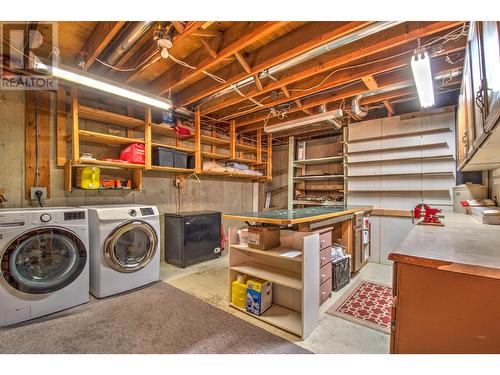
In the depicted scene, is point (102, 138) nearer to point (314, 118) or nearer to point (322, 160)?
point (314, 118)

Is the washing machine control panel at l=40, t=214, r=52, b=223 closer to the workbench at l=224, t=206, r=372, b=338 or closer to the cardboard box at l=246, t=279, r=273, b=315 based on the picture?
the workbench at l=224, t=206, r=372, b=338

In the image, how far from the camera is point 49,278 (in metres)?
2.17

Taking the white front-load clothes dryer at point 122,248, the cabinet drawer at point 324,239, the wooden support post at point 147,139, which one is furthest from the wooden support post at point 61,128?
the cabinet drawer at point 324,239

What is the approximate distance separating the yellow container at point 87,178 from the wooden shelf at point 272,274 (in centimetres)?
203

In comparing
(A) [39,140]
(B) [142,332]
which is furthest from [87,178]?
(B) [142,332]

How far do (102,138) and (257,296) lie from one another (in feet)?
8.87

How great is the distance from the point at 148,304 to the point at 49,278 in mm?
952

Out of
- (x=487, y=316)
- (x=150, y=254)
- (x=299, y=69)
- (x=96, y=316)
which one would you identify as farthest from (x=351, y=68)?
(x=96, y=316)

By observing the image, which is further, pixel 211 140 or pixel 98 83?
pixel 211 140

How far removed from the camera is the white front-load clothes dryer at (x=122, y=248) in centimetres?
247

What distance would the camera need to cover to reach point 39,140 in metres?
2.69

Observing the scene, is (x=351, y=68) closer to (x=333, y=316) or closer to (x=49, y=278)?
(x=333, y=316)

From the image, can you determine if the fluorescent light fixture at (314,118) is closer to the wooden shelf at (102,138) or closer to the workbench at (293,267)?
the workbench at (293,267)
